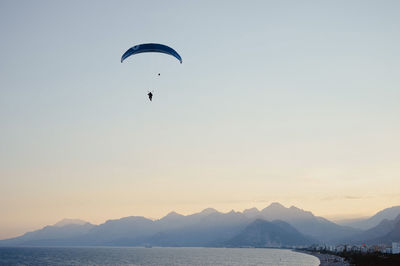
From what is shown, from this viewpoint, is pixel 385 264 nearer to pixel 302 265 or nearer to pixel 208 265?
pixel 302 265

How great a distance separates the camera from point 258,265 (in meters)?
171

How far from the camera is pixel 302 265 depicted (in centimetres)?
17162

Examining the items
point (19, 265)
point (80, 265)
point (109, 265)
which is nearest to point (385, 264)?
point (109, 265)

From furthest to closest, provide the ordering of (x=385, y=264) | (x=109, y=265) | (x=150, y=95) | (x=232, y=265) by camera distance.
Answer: (x=232, y=265)
(x=109, y=265)
(x=385, y=264)
(x=150, y=95)

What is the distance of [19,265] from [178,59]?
15454 centimetres

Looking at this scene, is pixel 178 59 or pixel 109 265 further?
pixel 109 265

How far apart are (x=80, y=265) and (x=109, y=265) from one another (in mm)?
13947

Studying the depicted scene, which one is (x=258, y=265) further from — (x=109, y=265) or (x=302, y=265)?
(x=109, y=265)

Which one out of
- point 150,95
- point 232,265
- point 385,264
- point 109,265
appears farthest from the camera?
point 232,265

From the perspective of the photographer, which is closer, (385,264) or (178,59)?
(178,59)

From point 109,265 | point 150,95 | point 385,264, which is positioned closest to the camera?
point 150,95

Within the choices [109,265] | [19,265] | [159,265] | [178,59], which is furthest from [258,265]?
[178,59]

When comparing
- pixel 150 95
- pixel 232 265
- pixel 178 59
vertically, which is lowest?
pixel 232 265

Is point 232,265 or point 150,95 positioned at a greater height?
point 150,95
